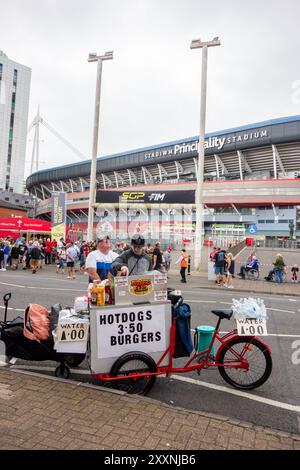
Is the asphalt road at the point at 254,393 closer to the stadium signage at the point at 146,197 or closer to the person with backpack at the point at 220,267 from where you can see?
the person with backpack at the point at 220,267

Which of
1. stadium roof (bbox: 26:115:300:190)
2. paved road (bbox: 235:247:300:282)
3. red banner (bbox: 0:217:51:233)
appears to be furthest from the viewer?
stadium roof (bbox: 26:115:300:190)

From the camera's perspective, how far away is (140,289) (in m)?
4.18

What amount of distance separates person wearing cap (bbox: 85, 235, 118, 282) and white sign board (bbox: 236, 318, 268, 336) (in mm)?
2327

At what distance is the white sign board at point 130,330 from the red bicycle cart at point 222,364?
4.5 inches

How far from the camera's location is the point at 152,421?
3.34m

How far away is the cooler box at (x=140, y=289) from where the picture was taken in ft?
13.4

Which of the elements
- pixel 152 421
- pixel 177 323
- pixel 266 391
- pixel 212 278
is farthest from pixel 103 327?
pixel 212 278

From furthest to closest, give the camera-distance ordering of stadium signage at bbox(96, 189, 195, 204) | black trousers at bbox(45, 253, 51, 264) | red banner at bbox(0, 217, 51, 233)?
red banner at bbox(0, 217, 51, 233), black trousers at bbox(45, 253, 51, 264), stadium signage at bbox(96, 189, 195, 204)

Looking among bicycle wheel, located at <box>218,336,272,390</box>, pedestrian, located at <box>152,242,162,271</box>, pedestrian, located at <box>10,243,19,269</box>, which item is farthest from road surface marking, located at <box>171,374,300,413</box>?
pedestrian, located at <box>10,243,19,269</box>

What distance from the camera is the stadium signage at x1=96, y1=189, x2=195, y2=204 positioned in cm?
2273

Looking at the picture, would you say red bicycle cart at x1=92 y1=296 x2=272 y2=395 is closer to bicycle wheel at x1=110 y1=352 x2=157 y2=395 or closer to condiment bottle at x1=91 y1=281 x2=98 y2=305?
bicycle wheel at x1=110 y1=352 x2=157 y2=395

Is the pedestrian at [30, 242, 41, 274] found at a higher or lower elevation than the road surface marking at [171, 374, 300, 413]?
higher
